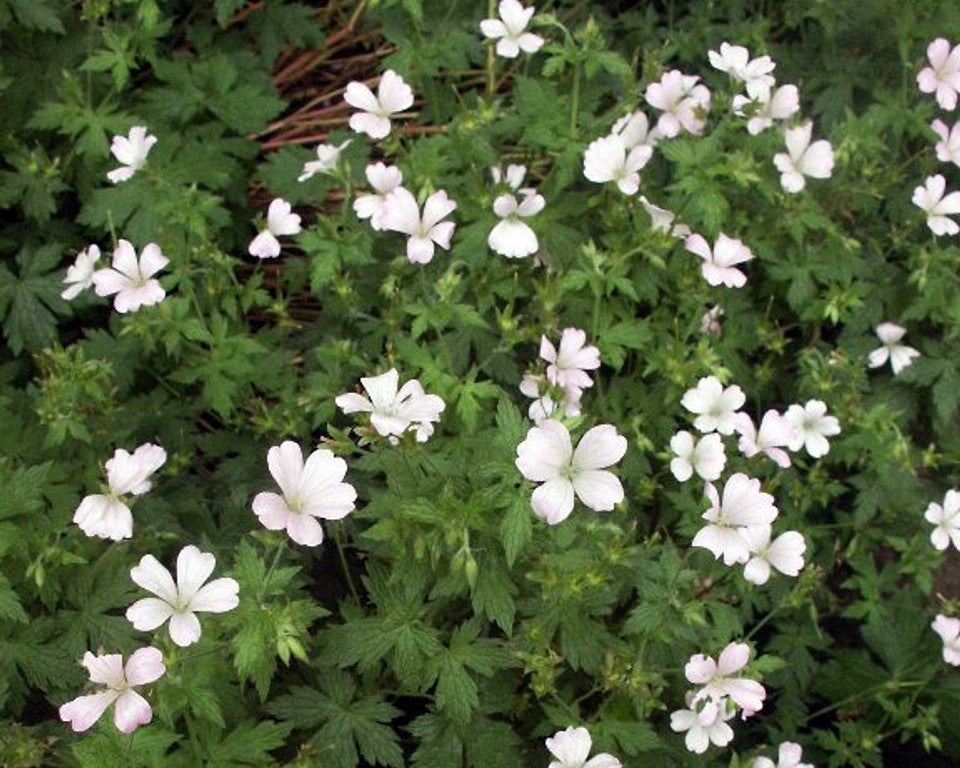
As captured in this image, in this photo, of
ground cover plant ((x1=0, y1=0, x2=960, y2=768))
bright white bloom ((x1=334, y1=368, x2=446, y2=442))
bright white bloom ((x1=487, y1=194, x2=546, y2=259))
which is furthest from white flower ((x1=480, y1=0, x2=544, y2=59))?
bright white bloom ((x1=334, y1=368, x2=446, y2=442))

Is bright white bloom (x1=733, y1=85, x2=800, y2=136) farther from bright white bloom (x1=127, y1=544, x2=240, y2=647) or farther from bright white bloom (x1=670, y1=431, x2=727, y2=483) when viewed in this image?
bright white bloom (x1=127, y1=544, x2=240, y2=647)

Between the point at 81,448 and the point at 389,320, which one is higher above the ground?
the point at 389,320

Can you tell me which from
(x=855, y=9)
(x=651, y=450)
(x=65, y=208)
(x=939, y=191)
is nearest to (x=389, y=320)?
(x=651, y=450)

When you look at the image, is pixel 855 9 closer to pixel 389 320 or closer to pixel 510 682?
pixel 389 320

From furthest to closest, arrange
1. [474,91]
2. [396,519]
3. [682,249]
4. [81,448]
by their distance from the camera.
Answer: [474,91], [682,249], [81,448], [396,519]

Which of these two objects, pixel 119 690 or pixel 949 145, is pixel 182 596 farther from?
pixel 949 145

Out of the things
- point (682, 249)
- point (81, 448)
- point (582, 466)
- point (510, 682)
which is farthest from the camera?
point (682, 249)

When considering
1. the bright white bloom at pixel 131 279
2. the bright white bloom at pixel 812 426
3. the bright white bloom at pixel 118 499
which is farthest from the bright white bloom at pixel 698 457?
the bright white bloom at pixel 131 279
